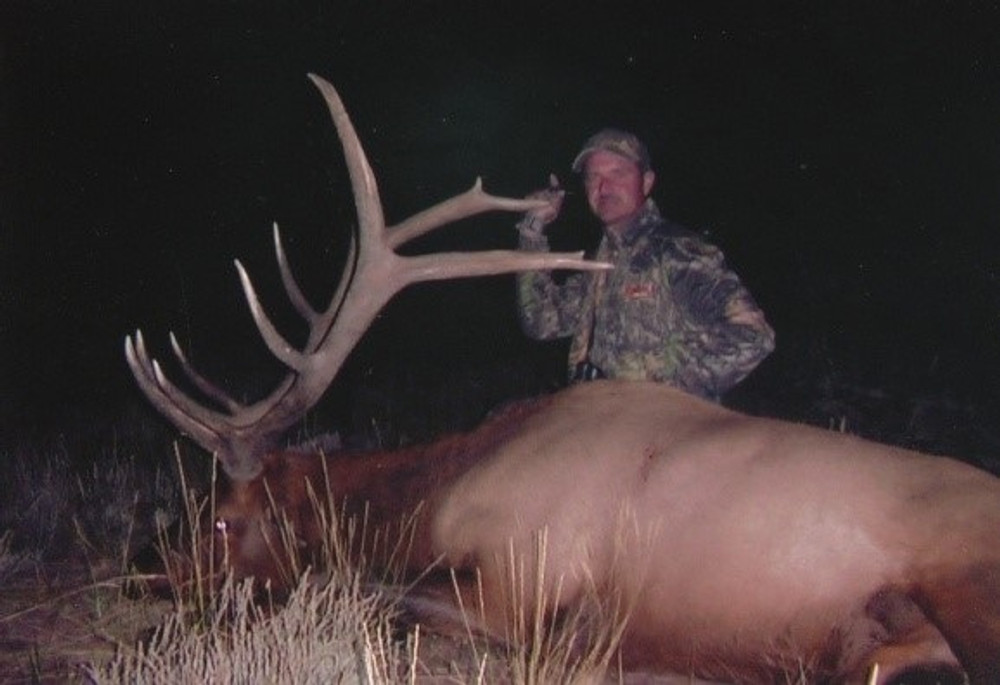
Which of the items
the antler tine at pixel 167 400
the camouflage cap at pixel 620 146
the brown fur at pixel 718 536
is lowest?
the brown fur at pixel 718 536

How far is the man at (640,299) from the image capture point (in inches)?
184

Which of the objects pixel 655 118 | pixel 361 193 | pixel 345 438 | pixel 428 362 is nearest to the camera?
pixel 361 193

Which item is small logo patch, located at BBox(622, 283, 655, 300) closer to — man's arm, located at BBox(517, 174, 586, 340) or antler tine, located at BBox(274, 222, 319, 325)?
man's arm, located at BBox(517, 174, 586, 340)

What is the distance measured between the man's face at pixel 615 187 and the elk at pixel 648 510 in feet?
2.79

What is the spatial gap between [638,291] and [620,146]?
652 millimetres

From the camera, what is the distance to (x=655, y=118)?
27.0m

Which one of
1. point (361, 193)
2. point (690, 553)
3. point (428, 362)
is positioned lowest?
point (428, 362)

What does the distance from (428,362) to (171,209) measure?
9.85 meters

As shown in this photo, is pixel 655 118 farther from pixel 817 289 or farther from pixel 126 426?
pixel 126 426

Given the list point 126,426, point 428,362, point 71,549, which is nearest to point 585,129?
point 428,362

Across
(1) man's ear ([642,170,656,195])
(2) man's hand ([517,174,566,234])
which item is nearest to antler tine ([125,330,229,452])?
(2) man's hand ([517,174,566,234])

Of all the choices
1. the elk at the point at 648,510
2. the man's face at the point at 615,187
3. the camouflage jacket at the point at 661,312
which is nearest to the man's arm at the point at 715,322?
the camouflage jacket at the point at 661,312

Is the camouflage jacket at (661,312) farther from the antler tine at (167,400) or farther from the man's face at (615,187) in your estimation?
the antler tine at (167,400)

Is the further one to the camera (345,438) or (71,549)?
(345,438)
